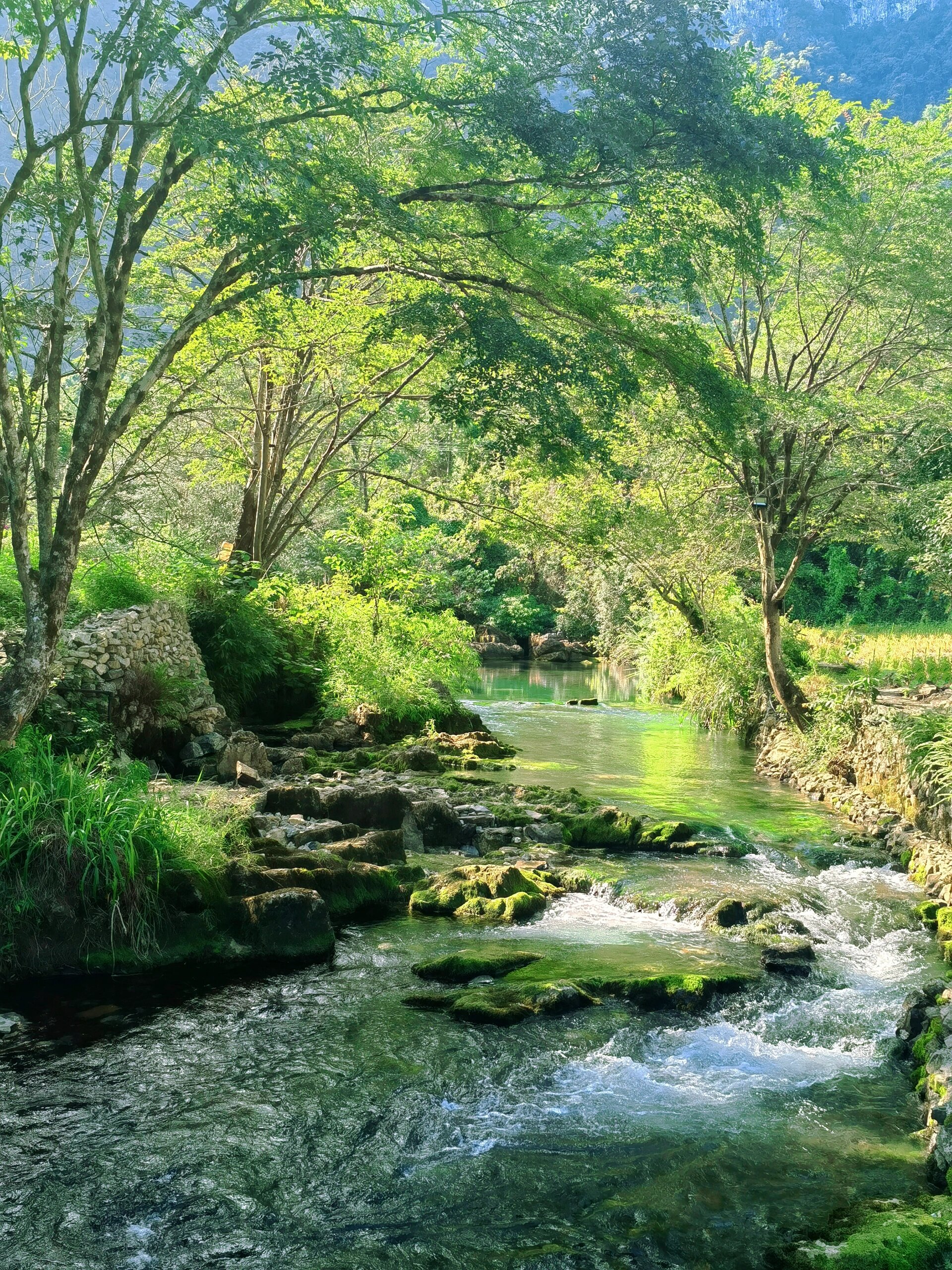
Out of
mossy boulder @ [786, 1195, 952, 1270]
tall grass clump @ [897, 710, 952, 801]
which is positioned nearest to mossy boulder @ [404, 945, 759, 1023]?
mossy boulder @ [786, 1195, 952, 1270]

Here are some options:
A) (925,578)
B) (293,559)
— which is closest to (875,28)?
(925,578)

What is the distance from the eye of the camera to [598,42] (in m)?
8.23

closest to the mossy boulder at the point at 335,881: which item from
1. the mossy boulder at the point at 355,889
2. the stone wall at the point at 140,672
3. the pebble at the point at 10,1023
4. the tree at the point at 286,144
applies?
the mossy boulder at the point at 355,889

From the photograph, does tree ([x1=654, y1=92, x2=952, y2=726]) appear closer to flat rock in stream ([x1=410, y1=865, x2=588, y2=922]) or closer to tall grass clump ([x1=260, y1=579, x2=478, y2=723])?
flat rock in stream ([x1=410, y1=865, x2=588, y2=922])

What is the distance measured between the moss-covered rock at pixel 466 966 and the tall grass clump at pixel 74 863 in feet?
6.28

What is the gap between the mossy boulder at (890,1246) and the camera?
3.98 metres

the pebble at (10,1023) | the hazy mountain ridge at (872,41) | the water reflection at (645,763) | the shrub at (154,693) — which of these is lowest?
the pebble at (10,1023)

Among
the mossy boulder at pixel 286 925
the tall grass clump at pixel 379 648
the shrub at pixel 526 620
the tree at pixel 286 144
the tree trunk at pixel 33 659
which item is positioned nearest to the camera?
the mossy boulder at pixel 286 925

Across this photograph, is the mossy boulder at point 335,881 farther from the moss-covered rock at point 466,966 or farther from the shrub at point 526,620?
the shrub at point 526,620

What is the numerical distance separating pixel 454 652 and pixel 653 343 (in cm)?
934

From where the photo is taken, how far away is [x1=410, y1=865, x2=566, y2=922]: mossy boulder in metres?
8.52

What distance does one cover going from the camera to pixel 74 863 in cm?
667

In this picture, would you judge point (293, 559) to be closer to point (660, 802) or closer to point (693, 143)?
point (660, 802)

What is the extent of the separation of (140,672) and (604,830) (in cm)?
570
